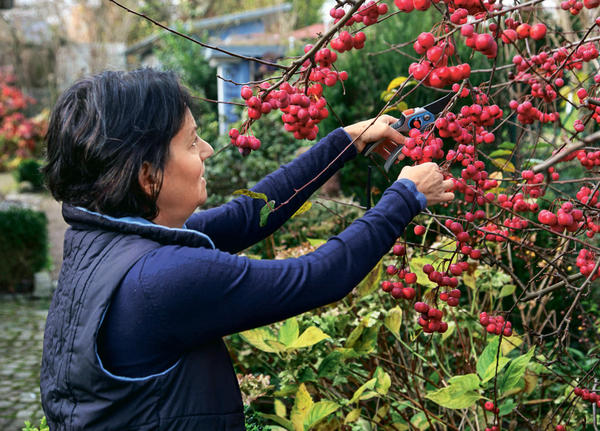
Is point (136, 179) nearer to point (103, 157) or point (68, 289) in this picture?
point (103, 157)

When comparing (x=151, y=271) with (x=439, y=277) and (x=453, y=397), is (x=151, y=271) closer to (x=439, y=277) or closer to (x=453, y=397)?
(x=439, y=277)

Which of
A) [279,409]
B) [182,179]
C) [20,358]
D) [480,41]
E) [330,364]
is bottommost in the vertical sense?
[20,358]

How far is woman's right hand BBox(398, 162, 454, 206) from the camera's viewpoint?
4.19 feet

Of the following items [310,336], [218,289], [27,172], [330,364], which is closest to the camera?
[218,289]

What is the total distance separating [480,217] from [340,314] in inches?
41.5

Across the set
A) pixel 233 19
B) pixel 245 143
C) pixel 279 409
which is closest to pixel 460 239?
pixel 245 143

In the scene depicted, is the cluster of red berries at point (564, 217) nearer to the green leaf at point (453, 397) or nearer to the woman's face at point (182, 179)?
the green leaf at point (453, 397)

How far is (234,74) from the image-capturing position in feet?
34.3

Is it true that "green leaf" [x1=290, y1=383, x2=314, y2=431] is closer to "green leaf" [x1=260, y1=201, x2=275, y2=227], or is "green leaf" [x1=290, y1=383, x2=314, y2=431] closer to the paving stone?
"green leaf" [x1=260, y1=201, x2=275, y2=227]

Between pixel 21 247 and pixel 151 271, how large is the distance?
582 cm

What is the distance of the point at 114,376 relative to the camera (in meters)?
1.19

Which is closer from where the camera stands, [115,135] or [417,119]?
[115,135]

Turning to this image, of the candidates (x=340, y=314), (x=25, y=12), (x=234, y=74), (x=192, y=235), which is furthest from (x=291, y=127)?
(x=25, y=12)

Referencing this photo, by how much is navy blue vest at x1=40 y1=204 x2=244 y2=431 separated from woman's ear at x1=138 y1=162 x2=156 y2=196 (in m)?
0.09
